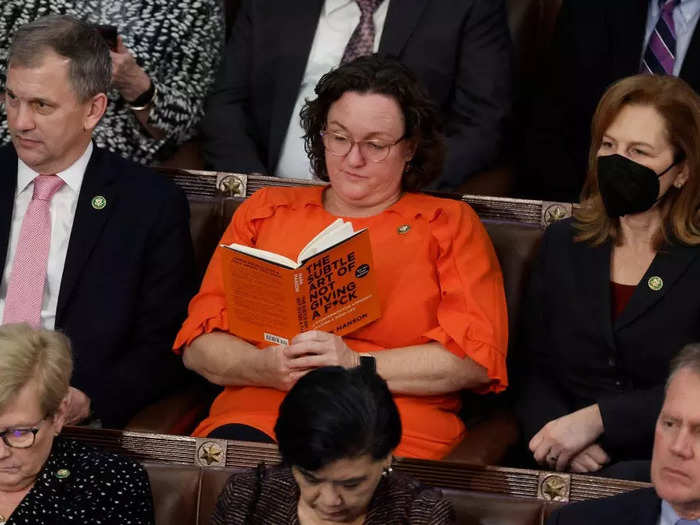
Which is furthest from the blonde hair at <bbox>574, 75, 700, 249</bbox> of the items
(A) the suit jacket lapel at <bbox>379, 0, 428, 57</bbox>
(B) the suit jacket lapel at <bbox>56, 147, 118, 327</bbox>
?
(B) the suit jacket lapel at <bbox>56, 147, 118, 327</bbox>

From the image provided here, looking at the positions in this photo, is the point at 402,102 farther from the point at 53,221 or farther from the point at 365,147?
the point at 53,221

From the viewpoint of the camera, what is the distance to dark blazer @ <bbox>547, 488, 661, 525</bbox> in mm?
2193

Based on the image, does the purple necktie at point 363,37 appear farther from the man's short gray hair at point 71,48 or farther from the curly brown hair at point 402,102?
the man's short gray hair at point 71,48

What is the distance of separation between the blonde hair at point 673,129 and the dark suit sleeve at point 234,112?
3.47 feet

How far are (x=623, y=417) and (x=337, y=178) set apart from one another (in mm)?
779

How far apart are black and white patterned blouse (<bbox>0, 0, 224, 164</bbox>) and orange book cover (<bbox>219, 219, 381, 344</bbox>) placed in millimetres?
922

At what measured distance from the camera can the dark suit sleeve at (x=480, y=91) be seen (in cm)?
360

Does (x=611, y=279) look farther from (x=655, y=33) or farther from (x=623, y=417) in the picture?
(x=655, y=33)

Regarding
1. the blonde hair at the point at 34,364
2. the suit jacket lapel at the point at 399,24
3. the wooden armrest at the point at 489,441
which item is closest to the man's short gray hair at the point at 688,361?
the wooden armrest at the point at 489,441

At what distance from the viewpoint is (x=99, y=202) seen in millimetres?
3041

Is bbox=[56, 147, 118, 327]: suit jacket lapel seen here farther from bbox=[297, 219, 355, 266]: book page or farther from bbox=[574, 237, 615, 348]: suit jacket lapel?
bbox=[574, 237, 615, 348]: suit jacket lapel

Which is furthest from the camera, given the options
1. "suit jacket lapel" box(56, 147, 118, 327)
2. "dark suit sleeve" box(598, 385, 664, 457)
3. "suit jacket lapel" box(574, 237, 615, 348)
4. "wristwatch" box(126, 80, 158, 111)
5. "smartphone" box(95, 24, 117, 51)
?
"wristwatch" box(126, 80, 158, 111)

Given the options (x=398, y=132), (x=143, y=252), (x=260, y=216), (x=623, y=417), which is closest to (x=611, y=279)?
(x=623, y=417)

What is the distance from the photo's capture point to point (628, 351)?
9.46 feet
